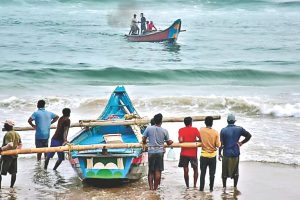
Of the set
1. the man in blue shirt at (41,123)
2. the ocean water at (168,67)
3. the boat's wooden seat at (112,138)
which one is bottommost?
the boat's wooden seat at (112,138)

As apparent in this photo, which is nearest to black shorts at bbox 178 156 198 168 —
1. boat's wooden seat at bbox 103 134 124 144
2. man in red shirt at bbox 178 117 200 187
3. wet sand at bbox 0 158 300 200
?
man in red shirt at bbox 178 117 200 187

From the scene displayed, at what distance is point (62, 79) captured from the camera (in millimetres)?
26984

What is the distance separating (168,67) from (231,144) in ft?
66.1

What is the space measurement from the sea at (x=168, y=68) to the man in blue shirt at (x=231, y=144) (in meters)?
2.74

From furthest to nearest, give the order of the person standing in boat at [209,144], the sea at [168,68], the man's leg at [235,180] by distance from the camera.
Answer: the sea at [168,68] → the man's leg at [235,180] → the person standing in boat at [209,144]

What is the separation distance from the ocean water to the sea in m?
0.05

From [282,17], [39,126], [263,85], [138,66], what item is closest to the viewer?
[39,126]

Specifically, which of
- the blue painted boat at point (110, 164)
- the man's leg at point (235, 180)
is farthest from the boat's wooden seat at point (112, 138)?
the man's leg at point (235, 180)

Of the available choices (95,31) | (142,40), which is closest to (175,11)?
(95,31)

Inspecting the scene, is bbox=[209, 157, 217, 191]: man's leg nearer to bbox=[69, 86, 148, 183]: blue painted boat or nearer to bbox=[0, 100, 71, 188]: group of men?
bbox=[69, 86, 148, 183]: blue painted boat

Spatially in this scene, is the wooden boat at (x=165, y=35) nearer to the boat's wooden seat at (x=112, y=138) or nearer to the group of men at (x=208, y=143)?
the boat's wooden seat at (x=112, y=138)

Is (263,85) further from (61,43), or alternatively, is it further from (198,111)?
(61,43)

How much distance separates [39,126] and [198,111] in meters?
9.09

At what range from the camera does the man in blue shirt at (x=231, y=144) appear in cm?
996
